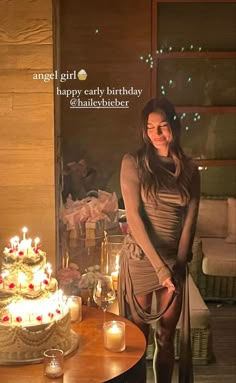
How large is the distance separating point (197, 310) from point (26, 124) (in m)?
1.29

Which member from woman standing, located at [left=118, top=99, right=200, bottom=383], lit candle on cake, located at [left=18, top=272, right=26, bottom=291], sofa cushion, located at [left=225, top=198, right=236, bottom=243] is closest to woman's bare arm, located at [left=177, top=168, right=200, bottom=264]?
woman standing, located at [left=118, top=99, right=200, bottom=383]

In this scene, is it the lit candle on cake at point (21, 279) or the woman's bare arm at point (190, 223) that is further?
the woman's bare arm at point (190, 223)

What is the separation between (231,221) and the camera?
279 centimetres

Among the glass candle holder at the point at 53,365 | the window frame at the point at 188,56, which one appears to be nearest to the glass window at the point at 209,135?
the window frame at the point at 188,56

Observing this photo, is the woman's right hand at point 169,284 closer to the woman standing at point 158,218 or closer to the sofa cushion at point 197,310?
the woman standing at point 158,218

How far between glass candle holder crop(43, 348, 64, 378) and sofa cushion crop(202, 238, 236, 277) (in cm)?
92

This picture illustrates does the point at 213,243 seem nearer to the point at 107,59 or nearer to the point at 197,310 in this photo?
the point at 197,310

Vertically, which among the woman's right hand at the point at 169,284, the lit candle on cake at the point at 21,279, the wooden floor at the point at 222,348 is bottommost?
the wooden floor at the point at 222,348

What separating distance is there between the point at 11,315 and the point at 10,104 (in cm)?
92

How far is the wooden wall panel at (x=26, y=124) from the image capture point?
2479 mm

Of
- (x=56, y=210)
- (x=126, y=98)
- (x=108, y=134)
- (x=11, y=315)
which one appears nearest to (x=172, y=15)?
(x=126, y=98)

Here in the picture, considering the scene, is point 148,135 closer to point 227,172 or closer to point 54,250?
point 227,172

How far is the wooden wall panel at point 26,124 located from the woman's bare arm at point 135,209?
327 mm

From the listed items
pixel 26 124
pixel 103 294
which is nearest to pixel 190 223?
pixel 103 294
